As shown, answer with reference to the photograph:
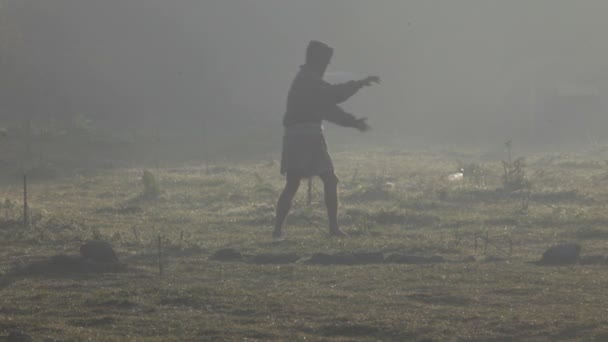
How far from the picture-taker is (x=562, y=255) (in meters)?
8.13

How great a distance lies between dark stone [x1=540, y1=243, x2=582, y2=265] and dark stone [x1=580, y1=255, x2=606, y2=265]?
56 millimetres

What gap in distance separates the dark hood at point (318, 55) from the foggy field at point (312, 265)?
5.32 ft

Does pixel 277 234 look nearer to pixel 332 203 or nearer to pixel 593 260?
pixel 332 203

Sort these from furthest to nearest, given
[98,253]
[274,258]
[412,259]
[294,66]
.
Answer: [294,66], [274,258], [412,259], [98,253]

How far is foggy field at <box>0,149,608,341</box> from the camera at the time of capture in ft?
19.1

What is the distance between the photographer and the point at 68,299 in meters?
6.61

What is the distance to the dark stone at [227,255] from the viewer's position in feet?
27.9

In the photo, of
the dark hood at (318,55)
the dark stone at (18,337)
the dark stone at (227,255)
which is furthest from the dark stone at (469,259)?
the dark stone at (18,337)

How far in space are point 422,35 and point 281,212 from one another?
2434 centimetres

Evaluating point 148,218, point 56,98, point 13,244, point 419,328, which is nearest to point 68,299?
point 419,328

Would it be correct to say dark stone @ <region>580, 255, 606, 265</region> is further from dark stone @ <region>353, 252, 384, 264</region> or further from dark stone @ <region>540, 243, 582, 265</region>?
dark stone @ <region>353, 252, 384, 264</region>

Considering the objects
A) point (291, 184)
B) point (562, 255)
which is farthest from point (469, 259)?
point (291, 184)

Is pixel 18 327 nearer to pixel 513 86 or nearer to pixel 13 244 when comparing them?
pixel 13 244

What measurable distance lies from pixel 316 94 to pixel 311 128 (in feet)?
1.07
